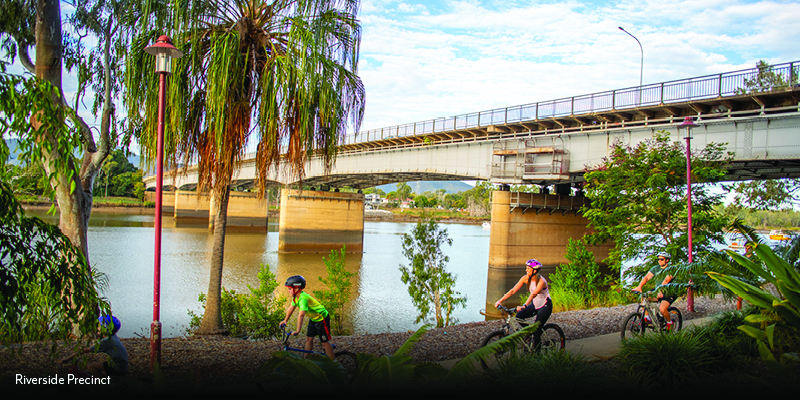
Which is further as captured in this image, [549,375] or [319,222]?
[319,222]

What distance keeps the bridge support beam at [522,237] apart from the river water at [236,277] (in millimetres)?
1557

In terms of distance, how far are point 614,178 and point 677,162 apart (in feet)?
6.81

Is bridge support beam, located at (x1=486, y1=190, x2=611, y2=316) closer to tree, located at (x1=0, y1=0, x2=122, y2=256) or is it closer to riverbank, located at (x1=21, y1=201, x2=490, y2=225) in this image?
tree, located at (x1=0, y1=0, x2=122, y2=256)

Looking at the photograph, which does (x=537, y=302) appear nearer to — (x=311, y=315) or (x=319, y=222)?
(x=311, y=315)


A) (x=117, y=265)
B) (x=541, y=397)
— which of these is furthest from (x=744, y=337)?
(x=117, y=265)

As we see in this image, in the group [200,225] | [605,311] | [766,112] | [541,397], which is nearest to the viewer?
[541,397]

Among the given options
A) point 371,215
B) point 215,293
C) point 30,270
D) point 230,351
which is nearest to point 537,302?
point 230,351

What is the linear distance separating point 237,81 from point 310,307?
6076mm

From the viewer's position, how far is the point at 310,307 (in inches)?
253

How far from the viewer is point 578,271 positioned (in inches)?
727

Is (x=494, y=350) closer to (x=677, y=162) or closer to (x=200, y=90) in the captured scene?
(x=200, y=90)

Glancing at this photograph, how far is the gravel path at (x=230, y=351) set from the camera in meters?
6.87

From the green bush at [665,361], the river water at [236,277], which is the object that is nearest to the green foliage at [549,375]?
the green bush at [665,361]

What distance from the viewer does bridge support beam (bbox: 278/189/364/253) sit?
45.4 metres
